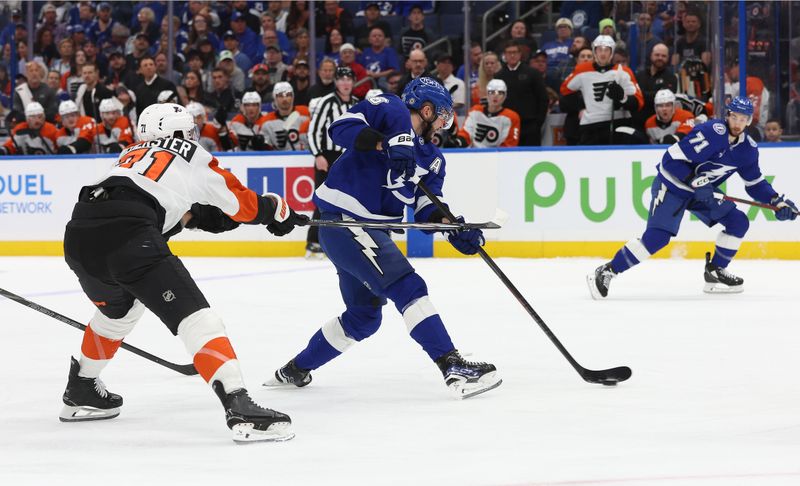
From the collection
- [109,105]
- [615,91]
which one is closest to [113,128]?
Result: [109,105]

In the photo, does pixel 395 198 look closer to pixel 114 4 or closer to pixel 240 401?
pixel 240 401

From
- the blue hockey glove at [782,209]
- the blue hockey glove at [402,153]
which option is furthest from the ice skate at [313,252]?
the blue hockey glove at [402,153]

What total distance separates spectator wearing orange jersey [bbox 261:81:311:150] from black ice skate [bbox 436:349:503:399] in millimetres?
6428

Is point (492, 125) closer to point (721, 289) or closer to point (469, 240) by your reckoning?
point (721, 289)

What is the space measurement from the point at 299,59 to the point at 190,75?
100cm

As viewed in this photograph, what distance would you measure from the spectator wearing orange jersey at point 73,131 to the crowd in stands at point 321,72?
1 cm

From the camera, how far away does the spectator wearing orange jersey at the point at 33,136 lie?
426 inches

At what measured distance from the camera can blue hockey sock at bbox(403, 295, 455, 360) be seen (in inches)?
149

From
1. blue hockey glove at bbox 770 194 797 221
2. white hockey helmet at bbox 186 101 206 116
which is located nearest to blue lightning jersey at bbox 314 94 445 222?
blue hockey glove at bbox 770 194 797 221

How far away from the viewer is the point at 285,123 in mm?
10148

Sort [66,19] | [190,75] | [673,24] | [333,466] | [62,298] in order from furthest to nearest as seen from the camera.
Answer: [66,19] < [190,75] < [673,24] < [62,298] < [333,466]

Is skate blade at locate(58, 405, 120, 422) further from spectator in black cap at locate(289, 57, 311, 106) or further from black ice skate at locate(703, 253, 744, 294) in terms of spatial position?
spectator in black cap at locate(289, 57, 311, 106)

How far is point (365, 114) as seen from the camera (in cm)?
394

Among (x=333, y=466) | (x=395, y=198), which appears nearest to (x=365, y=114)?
(x=395, y=198)
